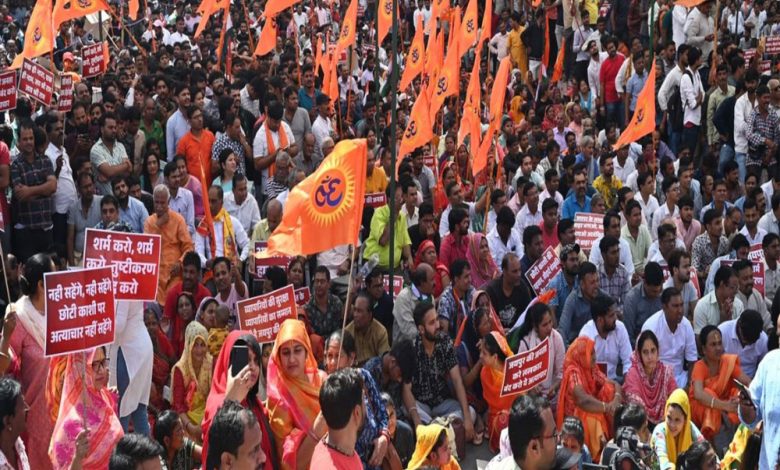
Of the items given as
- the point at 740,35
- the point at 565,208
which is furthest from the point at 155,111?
the point at 740,35

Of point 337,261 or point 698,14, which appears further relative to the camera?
point 698,14

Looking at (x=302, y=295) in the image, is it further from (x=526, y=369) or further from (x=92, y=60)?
(x=92, y=60)

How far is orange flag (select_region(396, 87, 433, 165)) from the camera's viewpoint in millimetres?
12070

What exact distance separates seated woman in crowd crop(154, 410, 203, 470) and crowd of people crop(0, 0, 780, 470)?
1 cm

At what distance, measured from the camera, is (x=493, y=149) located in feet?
43.6

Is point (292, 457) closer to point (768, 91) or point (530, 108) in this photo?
point (768, 91)

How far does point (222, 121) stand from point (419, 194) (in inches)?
91.7

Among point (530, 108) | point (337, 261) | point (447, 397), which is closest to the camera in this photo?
point (447, 397)

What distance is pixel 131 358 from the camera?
7434mm

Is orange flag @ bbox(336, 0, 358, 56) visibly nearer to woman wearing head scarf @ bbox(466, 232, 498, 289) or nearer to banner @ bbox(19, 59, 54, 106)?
banner @ bbox(19, 59, 54, 106)

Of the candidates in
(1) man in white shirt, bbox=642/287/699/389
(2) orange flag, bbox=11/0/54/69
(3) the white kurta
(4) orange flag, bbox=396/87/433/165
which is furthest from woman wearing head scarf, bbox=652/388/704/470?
(2) orange flag, bbox=11/0/54/69

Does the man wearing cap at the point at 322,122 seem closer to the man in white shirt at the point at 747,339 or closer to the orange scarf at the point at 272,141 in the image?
the orange scarf at the point at 272,141

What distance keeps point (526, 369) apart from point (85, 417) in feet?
10.3

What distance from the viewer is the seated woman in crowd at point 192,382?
26.6 ft
